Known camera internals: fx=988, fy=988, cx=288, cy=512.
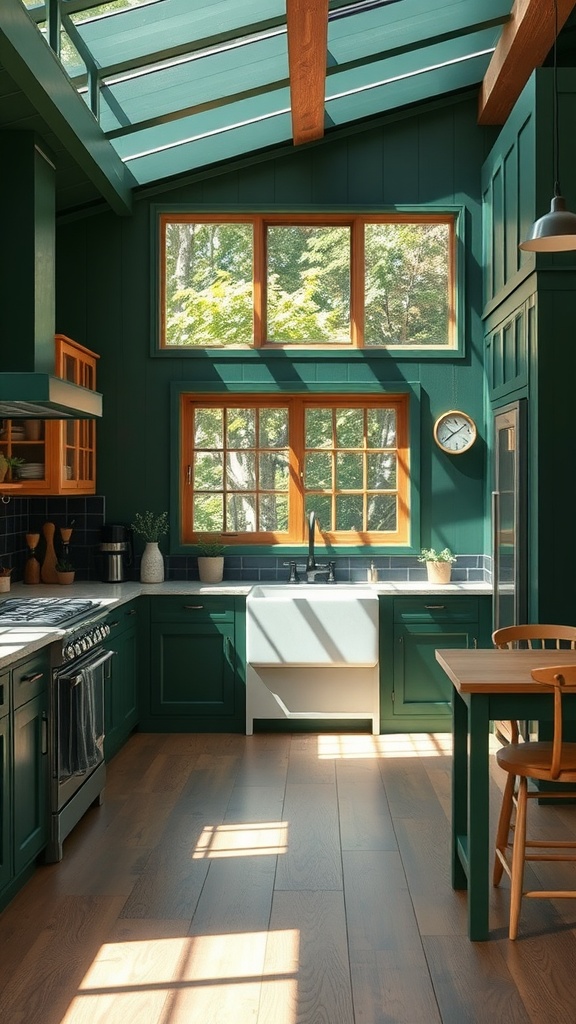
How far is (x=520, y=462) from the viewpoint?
4.82m

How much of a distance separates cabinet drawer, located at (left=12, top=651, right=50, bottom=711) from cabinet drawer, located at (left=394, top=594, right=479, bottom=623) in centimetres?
257

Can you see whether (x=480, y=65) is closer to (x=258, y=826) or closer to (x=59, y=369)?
(x=59, y=369)

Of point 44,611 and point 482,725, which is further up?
point 44,611

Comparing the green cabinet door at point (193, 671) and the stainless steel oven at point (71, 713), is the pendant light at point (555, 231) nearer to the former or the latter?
the stainless steel oven at point (71, 713)

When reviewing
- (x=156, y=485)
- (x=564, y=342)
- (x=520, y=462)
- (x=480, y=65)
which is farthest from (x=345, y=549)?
(x=480, y=65)

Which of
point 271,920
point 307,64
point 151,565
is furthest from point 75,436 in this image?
point 271,920

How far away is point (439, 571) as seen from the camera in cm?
613

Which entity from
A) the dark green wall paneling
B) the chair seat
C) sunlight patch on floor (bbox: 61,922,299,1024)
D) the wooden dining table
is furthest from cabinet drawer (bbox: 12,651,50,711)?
the dark green wall paneling

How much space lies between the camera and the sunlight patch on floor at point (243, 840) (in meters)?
3.93

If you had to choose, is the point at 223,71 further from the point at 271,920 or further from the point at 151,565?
the point at 271,920

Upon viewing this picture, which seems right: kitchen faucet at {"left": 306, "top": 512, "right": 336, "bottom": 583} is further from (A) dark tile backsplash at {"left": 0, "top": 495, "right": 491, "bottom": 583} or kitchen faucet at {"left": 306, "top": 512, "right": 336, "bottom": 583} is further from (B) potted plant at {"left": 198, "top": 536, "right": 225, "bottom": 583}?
(B) potted plant at {"left": 198, "top": 536, "right": 225, "bottom": 583}

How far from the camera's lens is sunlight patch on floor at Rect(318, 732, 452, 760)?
5441 mm

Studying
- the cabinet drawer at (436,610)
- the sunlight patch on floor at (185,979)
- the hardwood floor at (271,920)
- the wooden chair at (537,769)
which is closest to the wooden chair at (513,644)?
the wooden chair at (537,769)

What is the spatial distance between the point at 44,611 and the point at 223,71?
3.04 m
